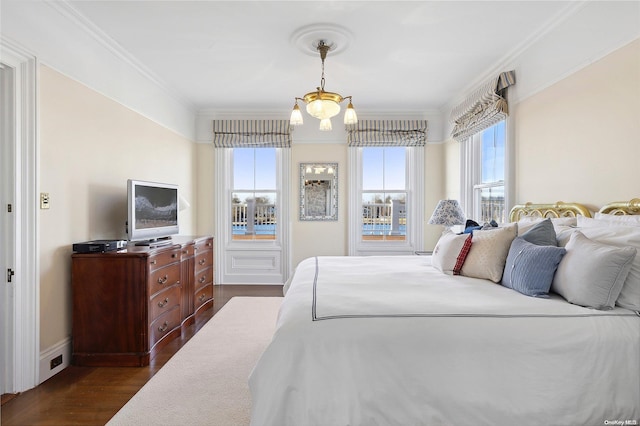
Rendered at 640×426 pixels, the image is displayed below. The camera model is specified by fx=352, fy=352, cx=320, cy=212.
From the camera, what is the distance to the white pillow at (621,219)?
1.92m

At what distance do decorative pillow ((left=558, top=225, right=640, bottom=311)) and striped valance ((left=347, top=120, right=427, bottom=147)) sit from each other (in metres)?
3.53

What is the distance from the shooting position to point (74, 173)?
9.15 feet

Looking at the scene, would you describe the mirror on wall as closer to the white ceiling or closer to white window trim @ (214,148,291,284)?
white window trim @ (214,148,291,284)

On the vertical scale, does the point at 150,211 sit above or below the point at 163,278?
above

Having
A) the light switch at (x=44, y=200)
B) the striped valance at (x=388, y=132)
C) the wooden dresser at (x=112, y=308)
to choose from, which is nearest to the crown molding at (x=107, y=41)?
the light switch at (x=44, y=200)

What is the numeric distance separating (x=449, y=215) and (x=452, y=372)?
9.51ft

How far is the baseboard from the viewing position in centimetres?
244

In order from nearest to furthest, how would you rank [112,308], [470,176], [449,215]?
[112,308], [449,215], [470,176]

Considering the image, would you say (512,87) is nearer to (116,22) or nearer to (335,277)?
(335,277)

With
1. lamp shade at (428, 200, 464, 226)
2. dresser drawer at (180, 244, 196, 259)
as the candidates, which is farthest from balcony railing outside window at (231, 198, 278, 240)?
lamp shade at (428, 200, 464, 226)

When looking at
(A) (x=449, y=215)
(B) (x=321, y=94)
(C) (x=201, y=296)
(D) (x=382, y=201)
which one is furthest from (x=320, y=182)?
(B) (x=321, y=94)

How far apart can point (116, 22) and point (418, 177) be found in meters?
4.20

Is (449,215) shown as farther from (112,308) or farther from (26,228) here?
(26,228)

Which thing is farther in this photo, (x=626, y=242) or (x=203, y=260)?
(x=203, y=260)
